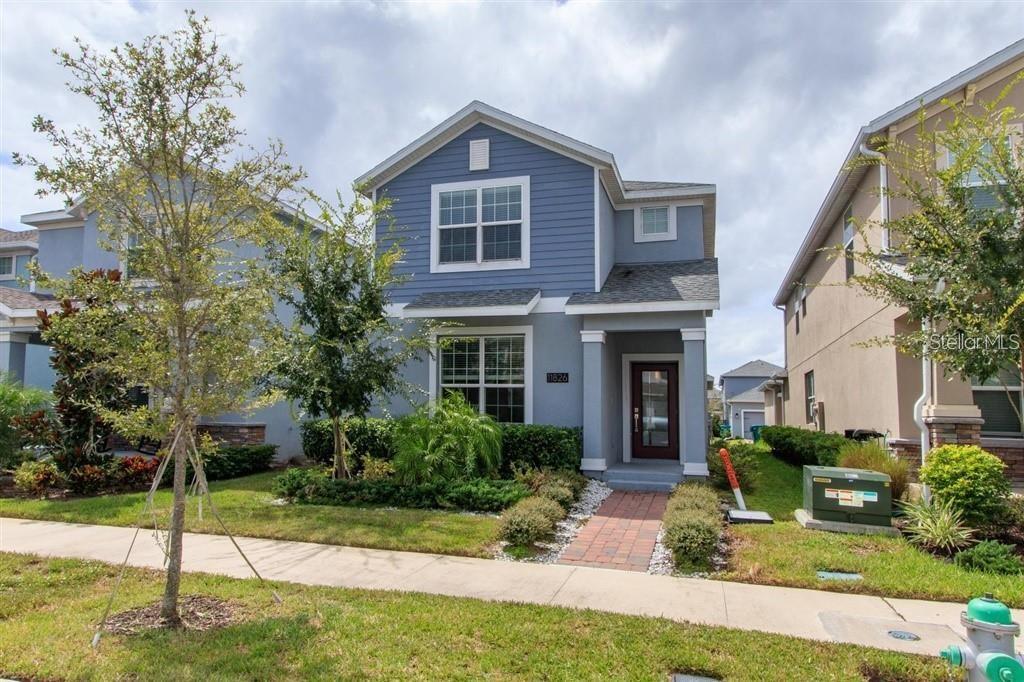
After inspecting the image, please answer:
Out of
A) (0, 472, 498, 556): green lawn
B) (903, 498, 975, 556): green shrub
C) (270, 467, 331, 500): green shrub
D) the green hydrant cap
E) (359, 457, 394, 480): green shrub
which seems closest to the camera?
the green hydrant cap

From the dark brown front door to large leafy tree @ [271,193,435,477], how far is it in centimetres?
563

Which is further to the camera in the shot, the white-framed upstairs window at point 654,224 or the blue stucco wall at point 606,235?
the white-framed upstairs window at point 654,224

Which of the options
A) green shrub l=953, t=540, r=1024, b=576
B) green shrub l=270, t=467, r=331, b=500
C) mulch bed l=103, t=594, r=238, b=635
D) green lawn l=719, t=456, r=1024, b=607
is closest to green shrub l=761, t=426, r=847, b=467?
green lawn l=719, t=456, r=1024, b=607

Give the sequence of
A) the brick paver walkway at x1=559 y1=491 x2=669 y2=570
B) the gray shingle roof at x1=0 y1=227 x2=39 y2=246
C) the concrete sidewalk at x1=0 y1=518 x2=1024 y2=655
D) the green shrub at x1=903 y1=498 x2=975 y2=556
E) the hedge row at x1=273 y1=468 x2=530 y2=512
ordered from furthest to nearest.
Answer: the gray shingle roof at x1=0 y1=227 x2=39 y2=246 < the hedge row at x1=273 y1=468 x2=530 y2=512 < the brick paver walkway at x1=559 y1=491 x2=669 y2=570 < the green shrub at x1=903 y1=498 x2=975 y2=556 < the concrete sidewalk at x1=0 y1=518 x2=1024 y2=655

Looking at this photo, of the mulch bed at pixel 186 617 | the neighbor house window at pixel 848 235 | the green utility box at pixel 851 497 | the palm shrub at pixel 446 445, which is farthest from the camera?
the neighbor house window at pixel 848 235

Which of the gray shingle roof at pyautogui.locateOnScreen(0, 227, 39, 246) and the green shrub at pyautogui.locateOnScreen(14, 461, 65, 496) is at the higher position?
the gray shingle roof at pyautogui.locateOnScreen(0, 227, 39, 246)

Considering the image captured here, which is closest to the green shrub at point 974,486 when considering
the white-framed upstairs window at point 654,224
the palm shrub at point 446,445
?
the palm shrub at point 446,445

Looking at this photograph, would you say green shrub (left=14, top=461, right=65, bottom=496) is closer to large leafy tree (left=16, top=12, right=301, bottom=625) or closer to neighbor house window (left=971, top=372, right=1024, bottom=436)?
large leafy tree (left=16, top=12, right=301, bottom=625)

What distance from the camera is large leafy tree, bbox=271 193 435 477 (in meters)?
10.3

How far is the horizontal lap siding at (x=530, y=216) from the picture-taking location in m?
12.5

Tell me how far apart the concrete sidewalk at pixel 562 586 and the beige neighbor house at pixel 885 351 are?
3.90m

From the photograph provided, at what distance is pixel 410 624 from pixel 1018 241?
722 centimetres

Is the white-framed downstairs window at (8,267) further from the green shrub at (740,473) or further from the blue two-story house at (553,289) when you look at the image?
the green shrub at (740,473)

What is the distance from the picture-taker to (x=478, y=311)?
11953 mm
